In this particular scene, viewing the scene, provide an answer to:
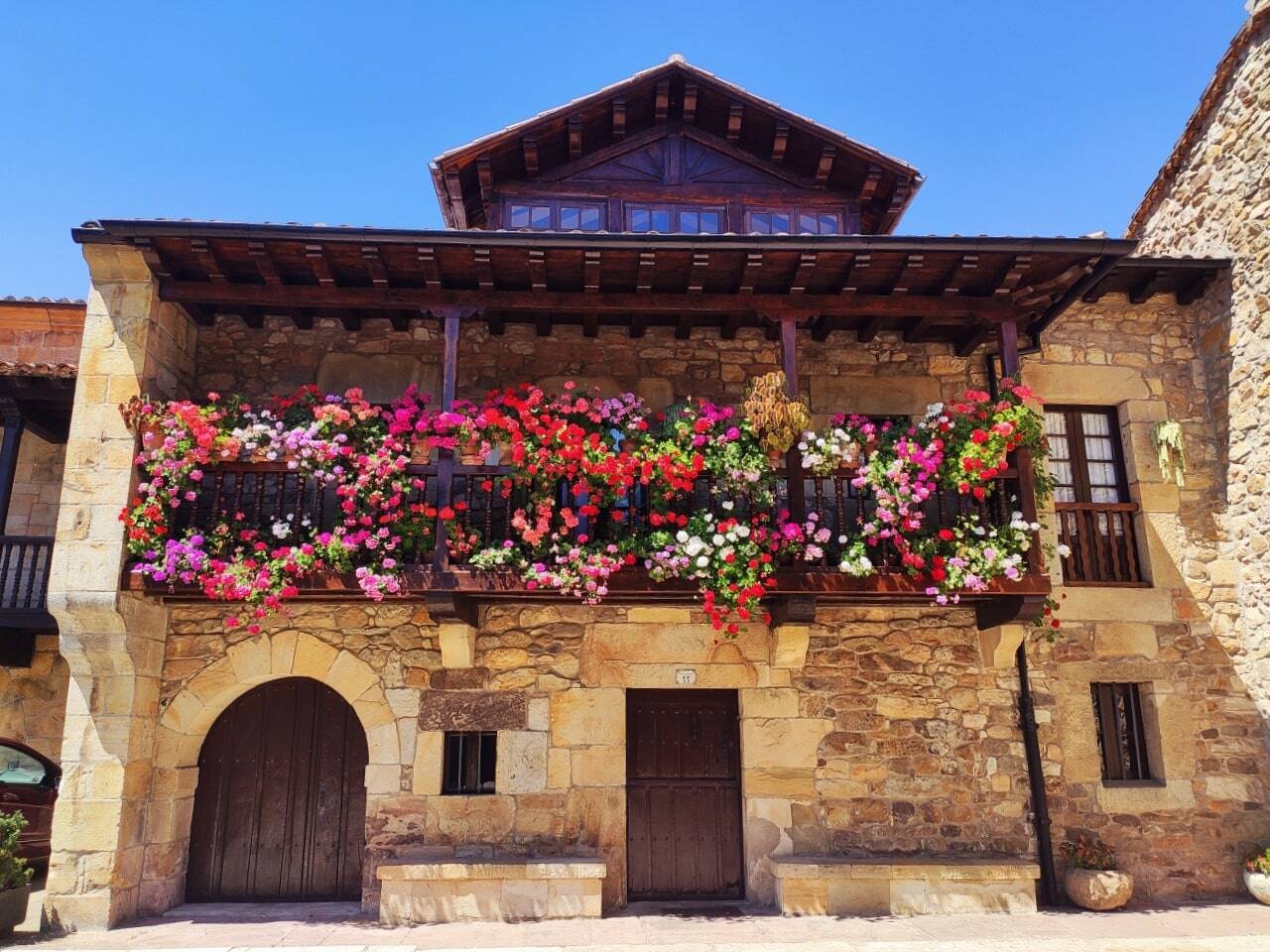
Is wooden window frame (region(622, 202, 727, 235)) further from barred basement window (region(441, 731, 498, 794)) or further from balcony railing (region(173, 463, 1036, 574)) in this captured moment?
barred basement window (region(441, 731, 498, 794))

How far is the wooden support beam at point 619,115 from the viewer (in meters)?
8.50

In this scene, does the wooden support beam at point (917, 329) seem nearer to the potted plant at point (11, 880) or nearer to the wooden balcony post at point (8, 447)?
the potted plant at point (11, 880)

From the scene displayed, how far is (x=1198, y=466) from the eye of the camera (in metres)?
8.02

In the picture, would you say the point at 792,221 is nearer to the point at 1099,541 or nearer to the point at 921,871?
the point at 1099,541

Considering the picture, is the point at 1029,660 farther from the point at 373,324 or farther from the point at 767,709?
the point at 373,324

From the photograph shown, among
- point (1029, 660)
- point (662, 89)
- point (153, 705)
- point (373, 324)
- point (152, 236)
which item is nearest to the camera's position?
point (152, 236)

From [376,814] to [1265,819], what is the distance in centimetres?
726

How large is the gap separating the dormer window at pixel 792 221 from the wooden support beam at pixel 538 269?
8.93 ft

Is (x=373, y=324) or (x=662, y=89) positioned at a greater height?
(x=662, y=89)

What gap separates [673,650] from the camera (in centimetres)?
729

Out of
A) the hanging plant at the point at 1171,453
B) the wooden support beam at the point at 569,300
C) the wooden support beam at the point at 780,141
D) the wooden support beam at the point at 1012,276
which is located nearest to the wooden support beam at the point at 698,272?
the wooden support beam at the point at 569,300

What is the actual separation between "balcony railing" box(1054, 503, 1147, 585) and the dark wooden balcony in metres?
8.72

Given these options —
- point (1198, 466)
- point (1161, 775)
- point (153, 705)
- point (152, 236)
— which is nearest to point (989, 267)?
point (1198, 466)

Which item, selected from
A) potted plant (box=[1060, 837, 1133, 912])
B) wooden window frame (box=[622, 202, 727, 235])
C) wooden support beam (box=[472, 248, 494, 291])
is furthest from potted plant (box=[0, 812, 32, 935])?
potted plant (box=[1060, 837, 1133, 912])
